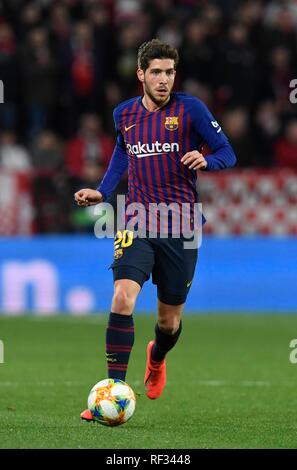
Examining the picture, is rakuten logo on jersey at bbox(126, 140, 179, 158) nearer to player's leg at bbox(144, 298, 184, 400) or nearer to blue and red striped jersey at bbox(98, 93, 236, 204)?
blue and red striped jersey at bbox(98, 93, 236, 204)

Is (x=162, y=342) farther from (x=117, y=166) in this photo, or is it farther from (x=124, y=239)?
(x=117, y=166)

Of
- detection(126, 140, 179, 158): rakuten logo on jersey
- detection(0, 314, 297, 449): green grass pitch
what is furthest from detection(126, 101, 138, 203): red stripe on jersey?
detection(0, 314, 297, 449): green grass pitch

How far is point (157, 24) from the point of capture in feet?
61.6

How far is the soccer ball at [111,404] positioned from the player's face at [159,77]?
1.90 m

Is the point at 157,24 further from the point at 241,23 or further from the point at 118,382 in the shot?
the point at 118,382

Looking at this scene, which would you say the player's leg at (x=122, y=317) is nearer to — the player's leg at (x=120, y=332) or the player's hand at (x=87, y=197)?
the player's leg at (x=120, y=332)

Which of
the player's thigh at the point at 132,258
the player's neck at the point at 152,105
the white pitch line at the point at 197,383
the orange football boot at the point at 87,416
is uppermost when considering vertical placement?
the player's neck at the point at 152,105

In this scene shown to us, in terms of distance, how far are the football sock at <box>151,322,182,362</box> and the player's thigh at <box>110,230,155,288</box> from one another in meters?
0.78

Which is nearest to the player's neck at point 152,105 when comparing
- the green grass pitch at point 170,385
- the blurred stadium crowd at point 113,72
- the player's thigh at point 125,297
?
the player's thigh at point 125,297

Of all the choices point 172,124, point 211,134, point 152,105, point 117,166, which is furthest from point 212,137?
point 117,166

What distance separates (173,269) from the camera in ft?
25.5

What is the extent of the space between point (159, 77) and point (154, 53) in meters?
0.16

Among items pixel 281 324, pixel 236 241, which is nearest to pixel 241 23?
pixel 236 241

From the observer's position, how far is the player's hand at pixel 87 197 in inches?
298
